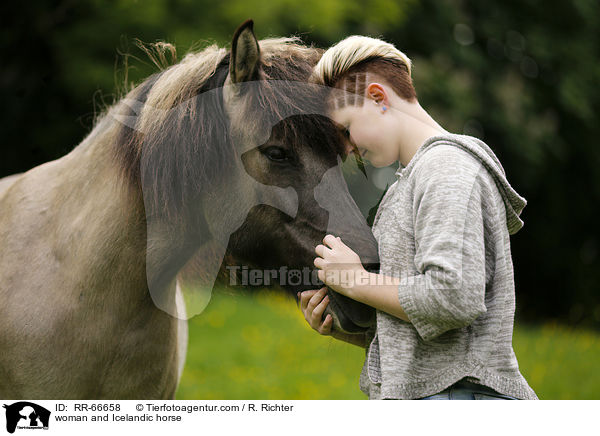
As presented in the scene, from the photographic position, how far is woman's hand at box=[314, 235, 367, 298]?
177 cm

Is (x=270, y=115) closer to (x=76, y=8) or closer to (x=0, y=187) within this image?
(x=0, y=187)

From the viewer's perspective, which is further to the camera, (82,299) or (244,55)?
(82,299)

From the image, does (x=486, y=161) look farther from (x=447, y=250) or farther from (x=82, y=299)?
(x=82, y=299)

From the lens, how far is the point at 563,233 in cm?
1452

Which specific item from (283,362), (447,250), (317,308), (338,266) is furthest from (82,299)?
(283,362)

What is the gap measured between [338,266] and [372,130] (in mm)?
476

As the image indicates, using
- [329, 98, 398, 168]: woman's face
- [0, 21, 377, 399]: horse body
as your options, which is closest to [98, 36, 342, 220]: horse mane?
[0, 21, 377, 399]: horse body

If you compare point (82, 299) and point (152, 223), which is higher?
point (152, 223)

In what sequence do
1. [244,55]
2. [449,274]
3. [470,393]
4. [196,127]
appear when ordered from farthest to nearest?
→ [196,127]
[244,55]
[470,393]
[449,274]

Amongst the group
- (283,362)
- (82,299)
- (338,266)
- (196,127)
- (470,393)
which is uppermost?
(196,127)

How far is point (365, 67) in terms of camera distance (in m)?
1.88

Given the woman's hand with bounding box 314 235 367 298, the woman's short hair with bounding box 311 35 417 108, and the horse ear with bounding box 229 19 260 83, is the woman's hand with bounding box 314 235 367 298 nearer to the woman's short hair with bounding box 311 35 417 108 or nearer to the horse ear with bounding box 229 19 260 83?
the woman's short hair with bounding box 311 35 417 108
